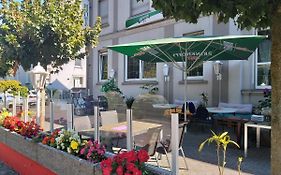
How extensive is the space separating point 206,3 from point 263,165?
13.8 feet

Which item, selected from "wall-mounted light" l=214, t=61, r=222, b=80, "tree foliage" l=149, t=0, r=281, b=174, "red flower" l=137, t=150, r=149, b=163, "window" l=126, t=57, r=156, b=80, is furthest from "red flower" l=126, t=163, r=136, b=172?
"window" l=126, t=57, r=156, b=80

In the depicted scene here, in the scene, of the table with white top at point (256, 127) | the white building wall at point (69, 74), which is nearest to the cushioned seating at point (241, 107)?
the table with white top at point (256, 127)

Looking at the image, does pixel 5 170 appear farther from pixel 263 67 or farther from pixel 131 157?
pixel 263 67

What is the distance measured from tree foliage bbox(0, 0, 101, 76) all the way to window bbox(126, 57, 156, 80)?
156 inches

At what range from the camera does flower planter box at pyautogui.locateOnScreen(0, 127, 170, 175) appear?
3.80m

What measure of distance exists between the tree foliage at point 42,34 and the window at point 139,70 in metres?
3.95

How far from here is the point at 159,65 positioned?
12023mm

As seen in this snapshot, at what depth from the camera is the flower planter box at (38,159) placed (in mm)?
3801

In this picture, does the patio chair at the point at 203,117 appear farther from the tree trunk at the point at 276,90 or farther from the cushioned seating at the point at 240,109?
the tree trunk at the point at 276,90

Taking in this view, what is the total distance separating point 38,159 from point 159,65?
25.8ft

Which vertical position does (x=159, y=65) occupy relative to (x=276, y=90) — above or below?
above

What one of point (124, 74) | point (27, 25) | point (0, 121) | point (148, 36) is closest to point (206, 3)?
point (0, 121)

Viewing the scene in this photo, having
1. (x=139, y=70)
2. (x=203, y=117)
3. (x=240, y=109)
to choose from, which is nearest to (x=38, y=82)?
(x=203, y=117)

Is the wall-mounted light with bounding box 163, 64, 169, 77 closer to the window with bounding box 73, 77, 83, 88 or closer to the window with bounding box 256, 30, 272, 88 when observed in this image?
the window with bounding box 256, 30, 272, 88
